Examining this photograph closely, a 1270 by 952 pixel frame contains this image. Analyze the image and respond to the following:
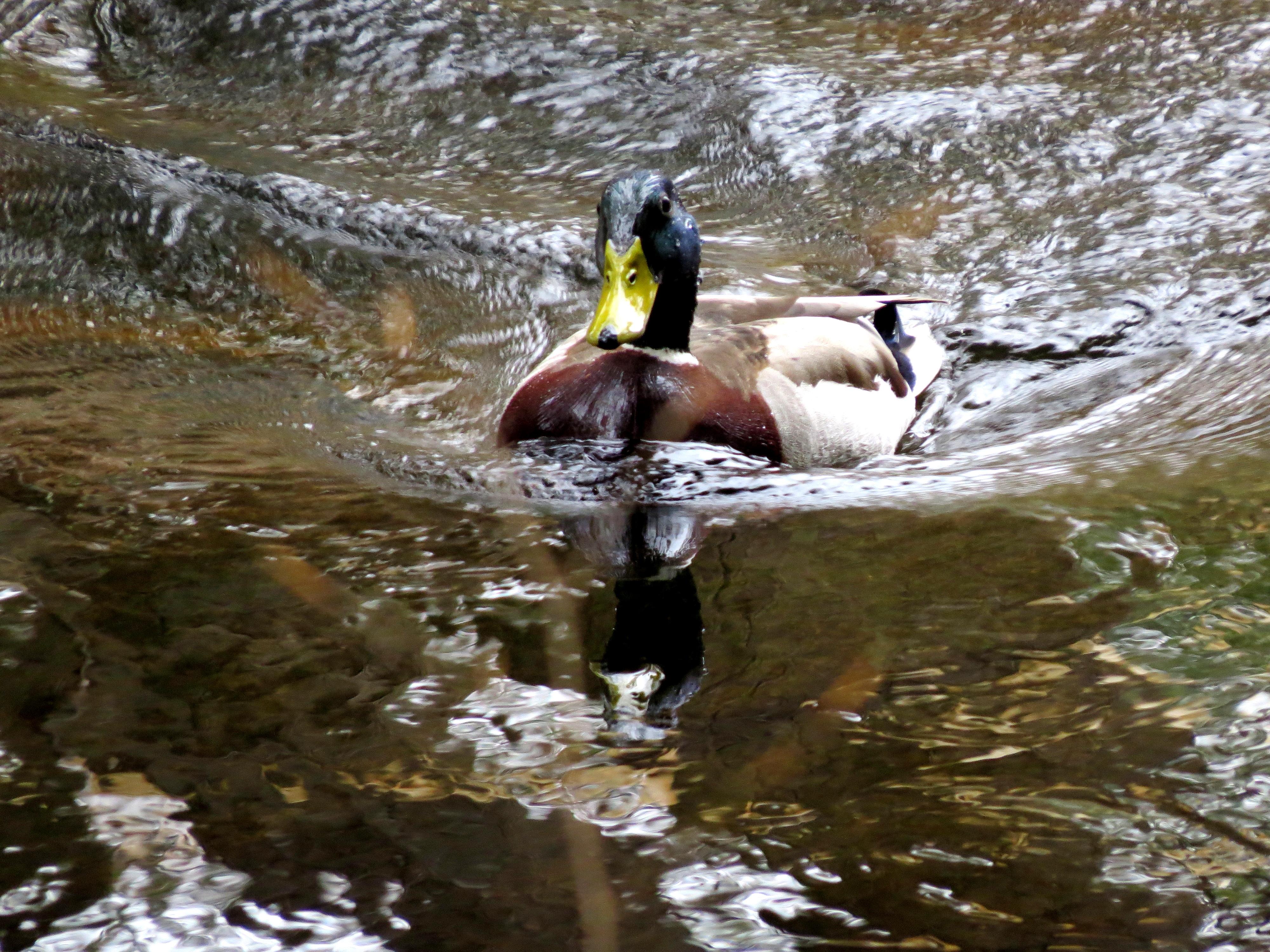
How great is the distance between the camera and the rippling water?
86.0 inches

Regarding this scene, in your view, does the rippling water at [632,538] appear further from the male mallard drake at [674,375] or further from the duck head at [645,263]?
the duck head at [645,263]

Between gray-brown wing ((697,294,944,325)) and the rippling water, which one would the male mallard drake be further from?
gray-brown wing ((697,294,944,325))

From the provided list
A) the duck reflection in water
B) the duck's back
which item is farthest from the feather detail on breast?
the duck reflection in water

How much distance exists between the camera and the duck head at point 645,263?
4.19m

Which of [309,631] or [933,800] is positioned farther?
[309,631]

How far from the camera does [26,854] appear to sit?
7.19 ft

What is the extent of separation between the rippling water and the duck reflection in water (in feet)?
0.05

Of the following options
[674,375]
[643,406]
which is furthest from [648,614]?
[674,375]

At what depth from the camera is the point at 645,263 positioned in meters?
4.28

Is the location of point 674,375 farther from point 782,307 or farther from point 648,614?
point 648,614

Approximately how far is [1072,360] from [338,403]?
8.80 feet

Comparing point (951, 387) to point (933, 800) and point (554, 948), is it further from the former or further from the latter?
point (554, 948)

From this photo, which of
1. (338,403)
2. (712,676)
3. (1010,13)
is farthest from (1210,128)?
(712,676)

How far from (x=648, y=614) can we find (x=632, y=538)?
1.70ft
